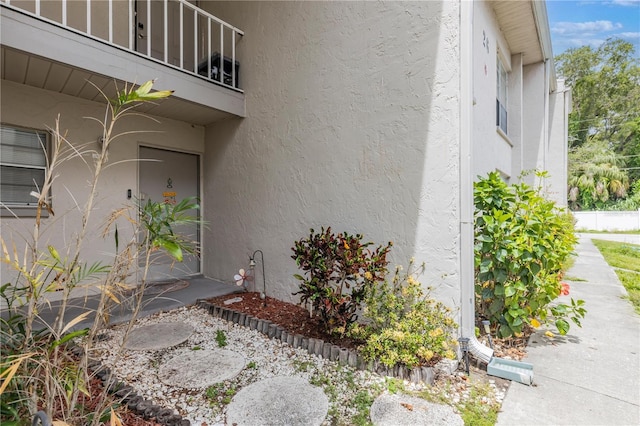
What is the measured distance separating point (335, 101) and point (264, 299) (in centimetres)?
303

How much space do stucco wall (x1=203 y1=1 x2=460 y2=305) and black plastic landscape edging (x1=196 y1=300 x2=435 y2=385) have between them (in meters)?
0.82

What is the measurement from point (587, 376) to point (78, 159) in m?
6.66

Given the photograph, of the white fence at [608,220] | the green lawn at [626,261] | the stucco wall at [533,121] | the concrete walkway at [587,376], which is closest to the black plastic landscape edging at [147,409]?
the concrete walkway at [587,376]

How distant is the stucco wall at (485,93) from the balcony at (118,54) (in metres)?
3.65

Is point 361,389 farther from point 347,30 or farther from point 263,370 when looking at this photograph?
point 347,30

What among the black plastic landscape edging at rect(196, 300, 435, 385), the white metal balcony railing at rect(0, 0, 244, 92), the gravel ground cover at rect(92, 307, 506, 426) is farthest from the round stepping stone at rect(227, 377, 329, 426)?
the white metal balcony railing at rect(0, 0, 244, 92)

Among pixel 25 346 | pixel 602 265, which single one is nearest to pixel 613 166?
pixel 602 265

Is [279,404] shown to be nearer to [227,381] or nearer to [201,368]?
[227,381]

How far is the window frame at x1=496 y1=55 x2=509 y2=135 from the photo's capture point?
236 inches

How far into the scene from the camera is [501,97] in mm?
6391

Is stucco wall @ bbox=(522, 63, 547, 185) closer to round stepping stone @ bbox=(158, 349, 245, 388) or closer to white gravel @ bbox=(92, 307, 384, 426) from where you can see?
white gravel @ bbox=(92, 307, 384, 426)

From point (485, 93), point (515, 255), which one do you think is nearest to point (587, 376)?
point (515, 255)

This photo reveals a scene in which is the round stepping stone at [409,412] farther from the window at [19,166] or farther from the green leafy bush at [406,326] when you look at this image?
the window at [19,166]

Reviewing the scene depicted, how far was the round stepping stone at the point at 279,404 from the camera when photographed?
221 centimetres
